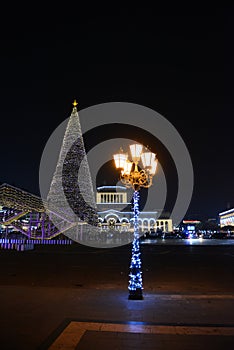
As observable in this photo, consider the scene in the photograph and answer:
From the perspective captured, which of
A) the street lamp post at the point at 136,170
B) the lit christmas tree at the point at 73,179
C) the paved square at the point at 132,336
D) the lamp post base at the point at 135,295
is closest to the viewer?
the paved square at the point at 132,336

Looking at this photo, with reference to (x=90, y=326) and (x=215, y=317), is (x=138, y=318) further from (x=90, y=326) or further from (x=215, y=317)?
(x=215, y=317)

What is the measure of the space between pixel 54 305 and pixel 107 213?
11056cm

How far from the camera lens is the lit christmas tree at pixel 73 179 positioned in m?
42.6

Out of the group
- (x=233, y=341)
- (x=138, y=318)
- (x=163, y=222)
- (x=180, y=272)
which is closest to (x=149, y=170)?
(x=138, y=318)

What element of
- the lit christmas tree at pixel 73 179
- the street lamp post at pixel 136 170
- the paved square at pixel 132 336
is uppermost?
the lit christmas tree at pixel 73 179

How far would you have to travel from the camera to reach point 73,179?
45.1 m

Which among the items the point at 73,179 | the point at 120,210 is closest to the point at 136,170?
the point at 73,179

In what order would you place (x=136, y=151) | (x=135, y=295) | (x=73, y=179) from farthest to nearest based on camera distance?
(x=73, y=179) → (x=136, y=151) → (x=135, y=295)

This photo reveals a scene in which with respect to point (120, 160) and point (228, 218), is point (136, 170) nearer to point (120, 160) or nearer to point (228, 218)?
point (120, 160)

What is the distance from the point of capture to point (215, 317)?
22.3ft

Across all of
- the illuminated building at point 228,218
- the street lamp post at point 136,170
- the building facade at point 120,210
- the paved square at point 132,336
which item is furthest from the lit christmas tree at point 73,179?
the illuminated building at point 228,218

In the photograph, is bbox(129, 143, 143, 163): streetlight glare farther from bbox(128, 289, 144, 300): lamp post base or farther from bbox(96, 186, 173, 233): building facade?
bbox(96, 186, 173, 233): building facade

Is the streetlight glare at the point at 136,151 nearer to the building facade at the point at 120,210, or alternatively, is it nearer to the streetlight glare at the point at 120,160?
the streetlight glare at the point at 120,160

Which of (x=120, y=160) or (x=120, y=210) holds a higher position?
(x=120, y=210)
